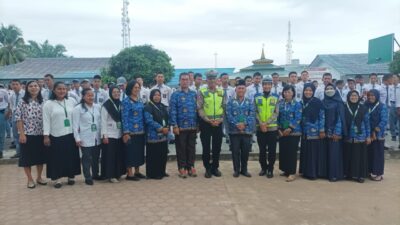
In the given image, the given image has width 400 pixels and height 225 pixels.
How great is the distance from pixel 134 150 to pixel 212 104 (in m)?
1.51

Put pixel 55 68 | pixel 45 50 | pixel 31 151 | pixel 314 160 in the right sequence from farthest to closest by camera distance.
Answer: pixel 45 50 < pixel 55 68 < pixel 314 160 < pixel 31 151

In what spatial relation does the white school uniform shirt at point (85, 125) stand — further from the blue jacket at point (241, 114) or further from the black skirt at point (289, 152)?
the black skirt at point (289, 152)

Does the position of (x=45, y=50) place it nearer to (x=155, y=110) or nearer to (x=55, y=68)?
(x=55, y=68)

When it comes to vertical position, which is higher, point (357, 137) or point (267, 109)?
point (267, 109)

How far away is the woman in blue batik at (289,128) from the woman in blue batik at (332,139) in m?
0.45

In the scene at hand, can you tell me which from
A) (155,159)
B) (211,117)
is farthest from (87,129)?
(211,117)

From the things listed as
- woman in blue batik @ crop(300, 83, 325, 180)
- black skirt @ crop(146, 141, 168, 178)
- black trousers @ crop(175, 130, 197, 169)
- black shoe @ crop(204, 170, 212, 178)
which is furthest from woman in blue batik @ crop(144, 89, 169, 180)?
woman in blue batik @ crop(300, 83, 325, 180)

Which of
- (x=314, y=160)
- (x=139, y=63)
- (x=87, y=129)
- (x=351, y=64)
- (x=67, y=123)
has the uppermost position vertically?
(x=351, y=64)

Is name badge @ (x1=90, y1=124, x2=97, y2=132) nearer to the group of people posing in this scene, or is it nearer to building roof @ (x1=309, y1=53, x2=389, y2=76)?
the group of people posing

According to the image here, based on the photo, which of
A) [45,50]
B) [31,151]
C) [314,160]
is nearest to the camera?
[31,151]

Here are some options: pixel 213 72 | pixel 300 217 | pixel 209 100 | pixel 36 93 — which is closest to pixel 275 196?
pixel 300 217

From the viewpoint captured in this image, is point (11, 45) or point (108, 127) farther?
point (11, 45)

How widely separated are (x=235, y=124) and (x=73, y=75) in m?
24.5

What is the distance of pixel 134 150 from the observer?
223 inches
